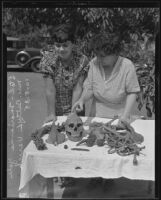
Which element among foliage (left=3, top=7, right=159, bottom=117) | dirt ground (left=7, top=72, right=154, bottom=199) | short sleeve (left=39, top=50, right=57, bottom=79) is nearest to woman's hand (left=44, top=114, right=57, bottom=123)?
dirt ground (left=7, top=72, right=154, bottom=199)

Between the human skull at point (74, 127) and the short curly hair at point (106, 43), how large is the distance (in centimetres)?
57

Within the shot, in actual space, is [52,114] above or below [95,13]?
below

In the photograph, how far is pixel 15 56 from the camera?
5.92 meters

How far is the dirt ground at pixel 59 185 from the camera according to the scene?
604 cm

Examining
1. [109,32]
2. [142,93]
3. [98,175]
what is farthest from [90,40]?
[98,175]

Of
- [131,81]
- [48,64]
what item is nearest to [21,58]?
[48,64]

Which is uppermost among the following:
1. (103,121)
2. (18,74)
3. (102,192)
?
(18,74)

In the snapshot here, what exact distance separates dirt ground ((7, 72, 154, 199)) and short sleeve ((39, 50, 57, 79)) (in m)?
0.07

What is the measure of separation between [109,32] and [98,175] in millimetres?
1151

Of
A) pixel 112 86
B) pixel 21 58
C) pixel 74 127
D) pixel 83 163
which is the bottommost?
pixel 83 163

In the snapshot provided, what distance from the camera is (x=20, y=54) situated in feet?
19.4

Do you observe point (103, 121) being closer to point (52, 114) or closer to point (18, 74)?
point (52, 114)

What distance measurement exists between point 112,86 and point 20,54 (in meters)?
0.79

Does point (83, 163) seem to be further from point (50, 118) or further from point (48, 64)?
point (48, 64)
